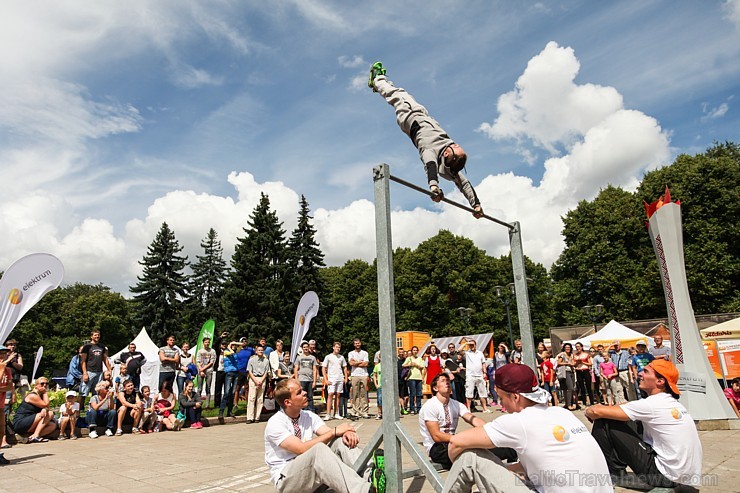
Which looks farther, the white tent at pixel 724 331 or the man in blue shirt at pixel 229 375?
the white tent at pixel 724 331

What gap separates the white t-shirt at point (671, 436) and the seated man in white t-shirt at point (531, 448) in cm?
142

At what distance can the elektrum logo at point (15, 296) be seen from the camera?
26.4 feet

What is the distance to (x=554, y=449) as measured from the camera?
2.64m

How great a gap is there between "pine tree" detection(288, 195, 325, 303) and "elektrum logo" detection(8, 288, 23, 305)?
935 inches

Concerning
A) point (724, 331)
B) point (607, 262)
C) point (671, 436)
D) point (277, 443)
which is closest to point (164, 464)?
point (277, 443)

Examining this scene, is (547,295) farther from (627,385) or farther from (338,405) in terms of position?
(338,405)

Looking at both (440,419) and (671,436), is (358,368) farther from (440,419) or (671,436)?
(671,436)

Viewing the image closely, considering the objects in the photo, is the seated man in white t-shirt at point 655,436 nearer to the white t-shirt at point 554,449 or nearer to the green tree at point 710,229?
the white t-shirt at point 554,449

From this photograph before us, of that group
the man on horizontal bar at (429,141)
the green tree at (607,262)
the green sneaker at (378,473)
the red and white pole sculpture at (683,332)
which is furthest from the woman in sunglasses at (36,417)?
the green tree at (607,262)

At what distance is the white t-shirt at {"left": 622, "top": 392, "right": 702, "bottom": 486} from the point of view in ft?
12.2

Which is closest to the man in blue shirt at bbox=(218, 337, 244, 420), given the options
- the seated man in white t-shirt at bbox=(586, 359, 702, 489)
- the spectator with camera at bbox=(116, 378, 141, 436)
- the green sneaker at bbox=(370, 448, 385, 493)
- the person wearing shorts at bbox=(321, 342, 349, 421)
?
the spectator with camera at bbox=(116, 378, 141, 436)

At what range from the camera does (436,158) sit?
4.78 meters

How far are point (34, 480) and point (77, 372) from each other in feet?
15.2

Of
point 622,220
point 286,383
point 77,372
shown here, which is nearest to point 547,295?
point 622,220
